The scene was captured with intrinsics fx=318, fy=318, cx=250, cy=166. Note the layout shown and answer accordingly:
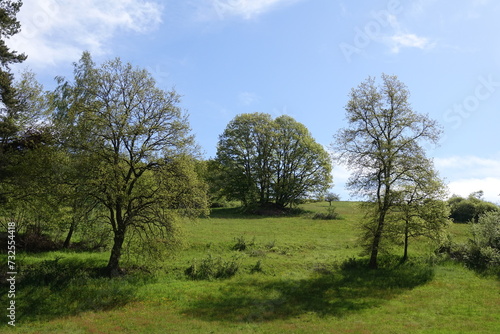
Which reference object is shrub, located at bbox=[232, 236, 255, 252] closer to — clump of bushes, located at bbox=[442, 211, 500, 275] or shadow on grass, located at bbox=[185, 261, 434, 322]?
shadow on grass, located at bbox=[185, 261, 434, 322]

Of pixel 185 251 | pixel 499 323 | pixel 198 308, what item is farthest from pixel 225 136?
pixel 499 323

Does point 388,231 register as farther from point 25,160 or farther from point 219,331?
point 25,160

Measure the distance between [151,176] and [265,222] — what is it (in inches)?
1110

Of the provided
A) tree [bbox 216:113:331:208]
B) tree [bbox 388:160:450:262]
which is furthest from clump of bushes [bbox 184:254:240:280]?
tree [bbox 216:113:331:208]

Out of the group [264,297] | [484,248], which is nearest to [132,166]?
[264,297]

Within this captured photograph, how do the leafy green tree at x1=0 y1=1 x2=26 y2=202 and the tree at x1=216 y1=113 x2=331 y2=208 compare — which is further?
the tree at x1=216 y1=113 x2=331 y2=208

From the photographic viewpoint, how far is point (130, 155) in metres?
23.7

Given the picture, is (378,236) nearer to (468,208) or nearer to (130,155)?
(130,155)

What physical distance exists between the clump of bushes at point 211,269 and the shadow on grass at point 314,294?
2078 mm

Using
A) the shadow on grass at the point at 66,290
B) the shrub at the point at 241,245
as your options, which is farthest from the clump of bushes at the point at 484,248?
the shadow on grass at the point at 66,290

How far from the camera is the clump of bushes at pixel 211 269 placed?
24.9 m

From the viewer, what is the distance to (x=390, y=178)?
27078 mm

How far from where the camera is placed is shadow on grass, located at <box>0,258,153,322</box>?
18656 mm

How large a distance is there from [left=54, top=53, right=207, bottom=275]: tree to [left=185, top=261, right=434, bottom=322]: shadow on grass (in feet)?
22.5
